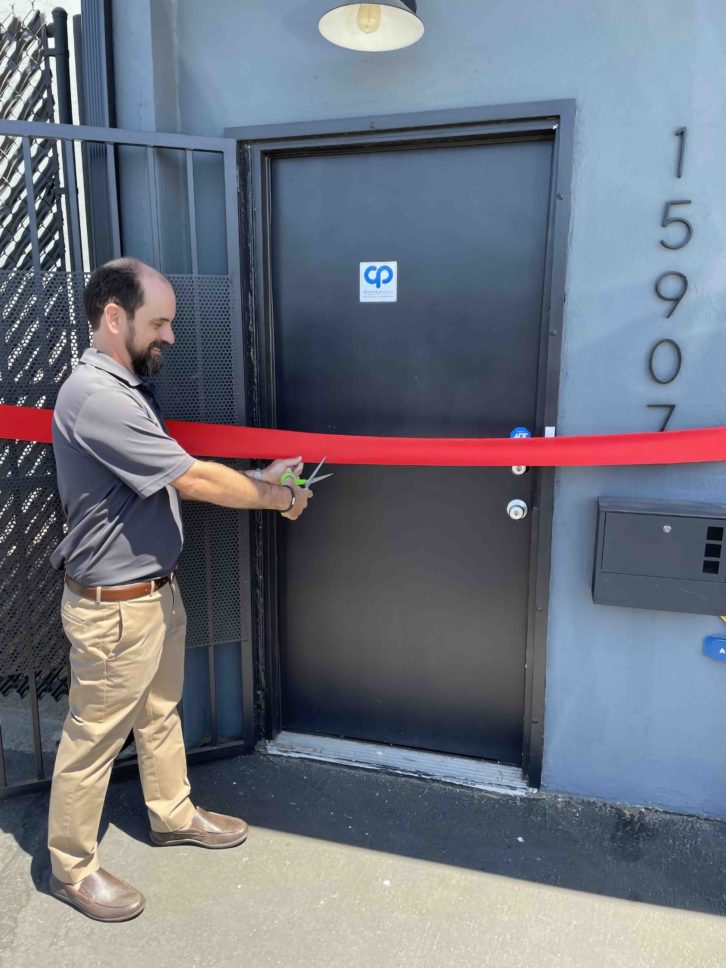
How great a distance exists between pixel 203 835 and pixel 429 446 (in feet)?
5.31

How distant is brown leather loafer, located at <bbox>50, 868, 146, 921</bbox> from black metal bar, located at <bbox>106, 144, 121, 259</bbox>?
7.07 feet

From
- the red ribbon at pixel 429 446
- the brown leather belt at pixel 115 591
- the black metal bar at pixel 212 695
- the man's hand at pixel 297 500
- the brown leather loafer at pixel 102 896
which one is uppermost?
the red ribbon at pixel 429 446

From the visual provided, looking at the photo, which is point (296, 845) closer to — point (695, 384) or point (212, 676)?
point (212, 676)

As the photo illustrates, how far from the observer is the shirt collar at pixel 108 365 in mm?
2098

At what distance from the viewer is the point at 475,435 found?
8.93 feet

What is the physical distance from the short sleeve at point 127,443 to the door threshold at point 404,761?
5.16ft

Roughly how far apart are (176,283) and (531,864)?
7.97 feet

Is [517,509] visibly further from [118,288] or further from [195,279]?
[118,288]

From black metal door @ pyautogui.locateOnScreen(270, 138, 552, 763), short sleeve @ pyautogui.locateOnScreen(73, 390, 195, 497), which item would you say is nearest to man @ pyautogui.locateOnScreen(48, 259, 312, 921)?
short sleeve @ pyautogui.locateOnScreen(73, 390, 195, 497)

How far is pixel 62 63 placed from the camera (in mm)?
2801

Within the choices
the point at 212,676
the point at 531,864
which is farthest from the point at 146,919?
the point at 531,864

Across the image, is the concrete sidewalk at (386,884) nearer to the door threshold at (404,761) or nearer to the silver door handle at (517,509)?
the door threshold at (404,761)

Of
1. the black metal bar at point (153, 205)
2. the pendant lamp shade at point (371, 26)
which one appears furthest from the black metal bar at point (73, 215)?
the pendant lamp shade at point (371, 26)

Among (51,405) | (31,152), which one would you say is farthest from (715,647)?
(31,152)
